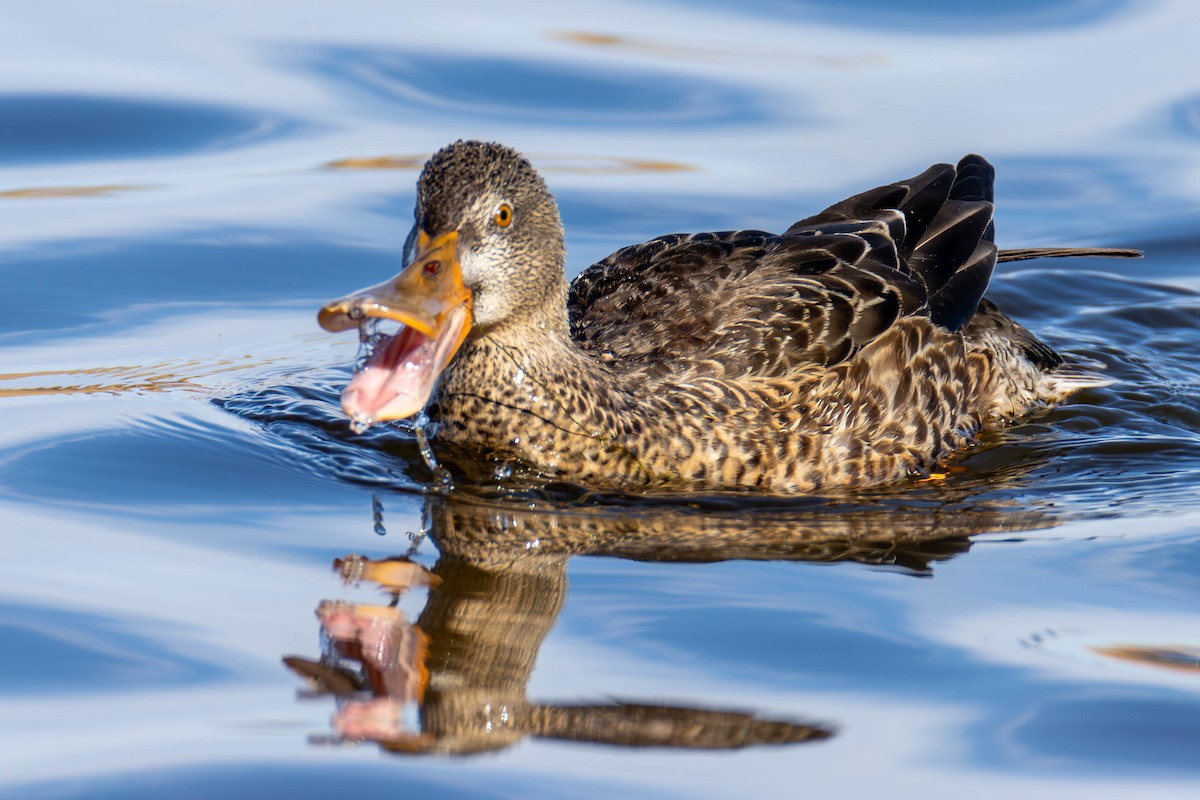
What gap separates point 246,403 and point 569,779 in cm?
→ 404

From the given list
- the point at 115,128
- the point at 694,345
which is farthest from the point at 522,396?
the point at 115,128

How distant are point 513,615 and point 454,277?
4.98ft

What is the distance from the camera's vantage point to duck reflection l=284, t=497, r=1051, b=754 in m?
5.11

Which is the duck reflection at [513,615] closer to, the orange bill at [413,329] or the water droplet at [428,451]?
the water droplet at [428,451]

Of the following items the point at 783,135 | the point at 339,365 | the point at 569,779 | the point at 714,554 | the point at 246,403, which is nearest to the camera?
the point at 569,779

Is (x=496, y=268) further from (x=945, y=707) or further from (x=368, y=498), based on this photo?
(x=945, y=707)

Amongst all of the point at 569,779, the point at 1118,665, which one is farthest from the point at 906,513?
the point at 569,779

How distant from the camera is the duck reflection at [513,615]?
16.8 feet

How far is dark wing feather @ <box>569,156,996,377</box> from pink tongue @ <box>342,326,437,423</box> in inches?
54.7

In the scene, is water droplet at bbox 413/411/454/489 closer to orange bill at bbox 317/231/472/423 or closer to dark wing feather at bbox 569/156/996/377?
orange bill at bbox 317/231/472/423

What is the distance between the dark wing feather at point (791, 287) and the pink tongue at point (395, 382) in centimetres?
139

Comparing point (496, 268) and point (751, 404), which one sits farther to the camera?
point (751, 404)

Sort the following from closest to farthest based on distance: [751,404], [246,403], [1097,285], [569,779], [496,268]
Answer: [569,779]
[496,268]
[751,404]
[246,403]
[1097,285]

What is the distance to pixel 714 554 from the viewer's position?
21.6 feet
